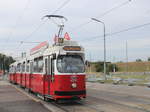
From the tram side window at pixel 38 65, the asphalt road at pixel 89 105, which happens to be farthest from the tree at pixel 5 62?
the asphalt road at pixel 89 105

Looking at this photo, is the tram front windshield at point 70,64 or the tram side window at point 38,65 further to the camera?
the tram side window at point 38,65

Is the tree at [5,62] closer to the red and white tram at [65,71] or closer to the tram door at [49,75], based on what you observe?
the tram door at [49,75]

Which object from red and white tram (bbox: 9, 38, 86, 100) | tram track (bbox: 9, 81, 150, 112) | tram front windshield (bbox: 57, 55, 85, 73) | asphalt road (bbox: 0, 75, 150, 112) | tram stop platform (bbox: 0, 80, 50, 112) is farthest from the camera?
tram front windshield (bbox: 57, 55, 85, 73)

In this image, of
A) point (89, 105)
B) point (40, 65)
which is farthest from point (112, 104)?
point (40, 65)

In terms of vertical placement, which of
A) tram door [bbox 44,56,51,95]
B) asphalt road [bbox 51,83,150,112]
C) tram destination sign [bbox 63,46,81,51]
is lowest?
asphalt road [bbox 51,83,150,112]

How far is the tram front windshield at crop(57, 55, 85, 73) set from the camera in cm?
1399

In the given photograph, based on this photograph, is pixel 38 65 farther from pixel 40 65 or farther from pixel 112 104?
pixel 112 104

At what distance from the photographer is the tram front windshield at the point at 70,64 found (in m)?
14.0

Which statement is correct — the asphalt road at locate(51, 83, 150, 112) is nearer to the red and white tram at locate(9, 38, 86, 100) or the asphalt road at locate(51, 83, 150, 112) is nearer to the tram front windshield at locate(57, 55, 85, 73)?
the red and white tram at locate(9, 38, 86, 100)

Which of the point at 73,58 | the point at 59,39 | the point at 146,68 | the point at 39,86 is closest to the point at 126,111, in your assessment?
the point at 73,58

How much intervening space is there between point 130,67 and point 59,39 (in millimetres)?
92035

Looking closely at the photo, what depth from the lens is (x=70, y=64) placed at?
1412 cm

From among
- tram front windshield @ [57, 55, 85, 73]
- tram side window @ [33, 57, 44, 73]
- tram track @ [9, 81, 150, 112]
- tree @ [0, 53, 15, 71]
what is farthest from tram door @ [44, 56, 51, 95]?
tree @ [0, 53, 15, 71]

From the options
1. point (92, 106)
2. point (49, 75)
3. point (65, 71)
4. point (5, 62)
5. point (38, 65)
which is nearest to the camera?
point (92, 106)
